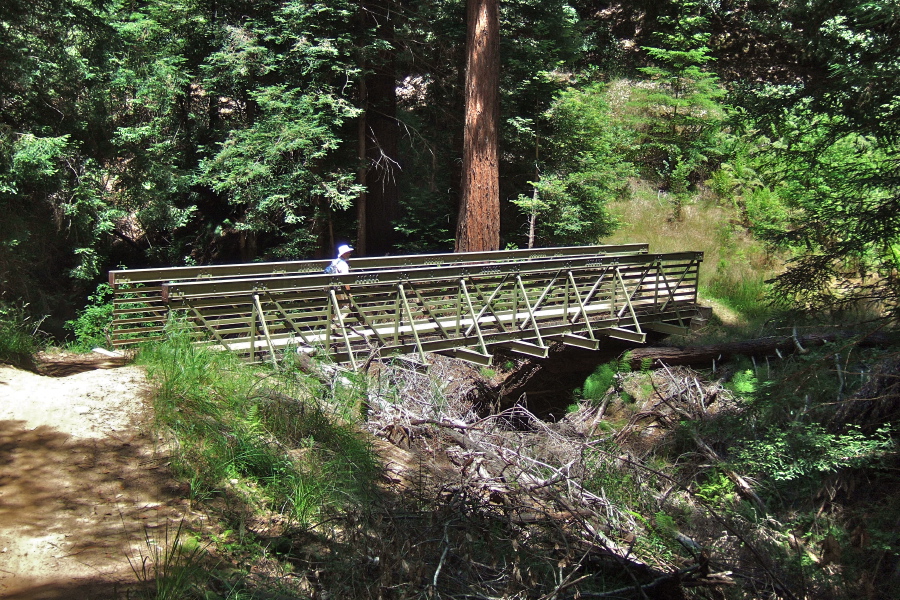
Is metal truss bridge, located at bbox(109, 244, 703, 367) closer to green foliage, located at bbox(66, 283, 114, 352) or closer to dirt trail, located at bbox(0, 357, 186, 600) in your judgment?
dirt trail, located at bbox(0, 357, 186, 600)

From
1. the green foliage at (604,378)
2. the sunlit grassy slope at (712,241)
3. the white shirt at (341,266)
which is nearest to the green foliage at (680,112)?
the sunlit grassy slope at (712,241)

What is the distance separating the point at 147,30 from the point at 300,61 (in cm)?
386

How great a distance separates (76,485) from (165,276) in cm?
456

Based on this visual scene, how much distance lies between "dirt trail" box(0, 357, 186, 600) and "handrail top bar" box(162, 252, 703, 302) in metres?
1.95

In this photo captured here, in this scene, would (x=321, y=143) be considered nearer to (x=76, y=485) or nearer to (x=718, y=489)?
(x=718, y=489)

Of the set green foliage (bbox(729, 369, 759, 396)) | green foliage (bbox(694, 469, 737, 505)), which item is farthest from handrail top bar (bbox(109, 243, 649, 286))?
green foliage (bbox(694, 469, 737, 505))

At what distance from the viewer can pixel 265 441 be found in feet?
16.9

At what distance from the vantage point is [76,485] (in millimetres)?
4395

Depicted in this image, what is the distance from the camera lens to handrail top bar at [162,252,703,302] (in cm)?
778

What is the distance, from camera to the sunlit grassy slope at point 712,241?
1584 centimetres

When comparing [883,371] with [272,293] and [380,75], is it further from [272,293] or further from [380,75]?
[380,75]

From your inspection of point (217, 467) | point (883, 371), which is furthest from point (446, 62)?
point (217, 467)

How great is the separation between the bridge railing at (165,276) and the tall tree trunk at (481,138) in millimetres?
1732

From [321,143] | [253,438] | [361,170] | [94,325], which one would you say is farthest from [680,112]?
[253,438]
